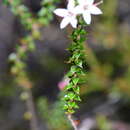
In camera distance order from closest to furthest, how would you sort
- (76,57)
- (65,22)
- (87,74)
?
1. (76,57)
2. (65,22)
3. (87,74)

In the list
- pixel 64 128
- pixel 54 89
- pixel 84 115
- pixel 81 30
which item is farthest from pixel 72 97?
pixel 54 89

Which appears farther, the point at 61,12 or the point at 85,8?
the point at 61,12

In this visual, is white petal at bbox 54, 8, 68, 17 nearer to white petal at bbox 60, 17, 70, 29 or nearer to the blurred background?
white petal at bbox 60, 17, 70, 29

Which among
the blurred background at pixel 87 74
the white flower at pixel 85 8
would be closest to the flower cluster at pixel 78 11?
the white flower at pixel 85 8

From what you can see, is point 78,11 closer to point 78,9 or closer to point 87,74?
point 78,9

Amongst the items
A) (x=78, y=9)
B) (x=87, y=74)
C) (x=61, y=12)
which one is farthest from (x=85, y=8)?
(x=87, y=74)

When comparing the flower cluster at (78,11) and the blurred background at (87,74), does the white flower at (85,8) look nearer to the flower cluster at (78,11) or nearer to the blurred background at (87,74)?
the flower cluster at (78,11)

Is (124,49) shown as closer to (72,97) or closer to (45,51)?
(45,51)

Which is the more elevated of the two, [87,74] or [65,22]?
[87,74]

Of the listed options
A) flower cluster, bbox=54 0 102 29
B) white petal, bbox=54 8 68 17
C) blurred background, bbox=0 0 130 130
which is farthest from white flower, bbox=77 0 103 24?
blurred background, bbox=0 0 130 130
